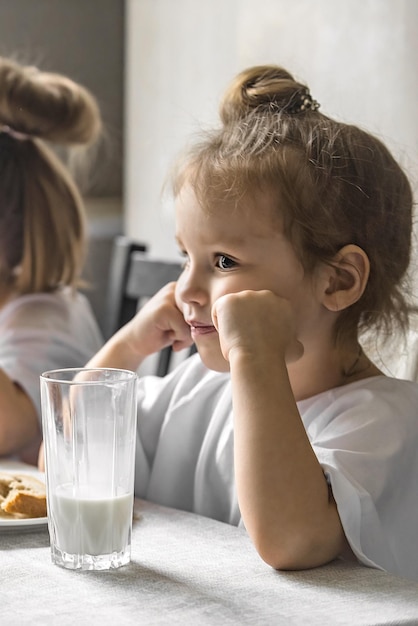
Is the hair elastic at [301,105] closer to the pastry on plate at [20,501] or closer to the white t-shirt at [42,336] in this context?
the pastry on plate at [20,501]

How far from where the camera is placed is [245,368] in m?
0.91

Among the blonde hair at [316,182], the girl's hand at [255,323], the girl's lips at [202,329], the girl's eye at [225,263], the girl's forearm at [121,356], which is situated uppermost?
the blonde hair at [316,182]

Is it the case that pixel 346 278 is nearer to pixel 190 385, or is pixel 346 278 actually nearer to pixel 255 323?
pixel 255 323

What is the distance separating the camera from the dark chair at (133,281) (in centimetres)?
156

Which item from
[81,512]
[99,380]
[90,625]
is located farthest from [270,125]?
[90,625]

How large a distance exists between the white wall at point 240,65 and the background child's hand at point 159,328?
0.15 m

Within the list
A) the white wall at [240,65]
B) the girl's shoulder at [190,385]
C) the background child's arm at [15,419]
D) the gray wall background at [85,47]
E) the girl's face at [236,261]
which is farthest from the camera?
the gray wall background at [85,47]

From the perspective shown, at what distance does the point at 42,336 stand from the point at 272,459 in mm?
833

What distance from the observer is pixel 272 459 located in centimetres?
87

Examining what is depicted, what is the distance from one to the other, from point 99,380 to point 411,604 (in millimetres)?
335

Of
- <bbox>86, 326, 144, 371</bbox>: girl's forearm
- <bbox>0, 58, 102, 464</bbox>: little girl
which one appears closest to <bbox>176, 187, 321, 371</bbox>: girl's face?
<bbox>86, 326, 144, 371</bbox>: girl's forearm

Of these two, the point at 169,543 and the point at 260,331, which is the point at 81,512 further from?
the point at 260,331

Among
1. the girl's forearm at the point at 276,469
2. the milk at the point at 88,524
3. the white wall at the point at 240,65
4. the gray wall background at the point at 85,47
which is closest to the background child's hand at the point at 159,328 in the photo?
the white wall at the point at 240,65

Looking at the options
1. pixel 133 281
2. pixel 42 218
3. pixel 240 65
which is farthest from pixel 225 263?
pixel 240 65
